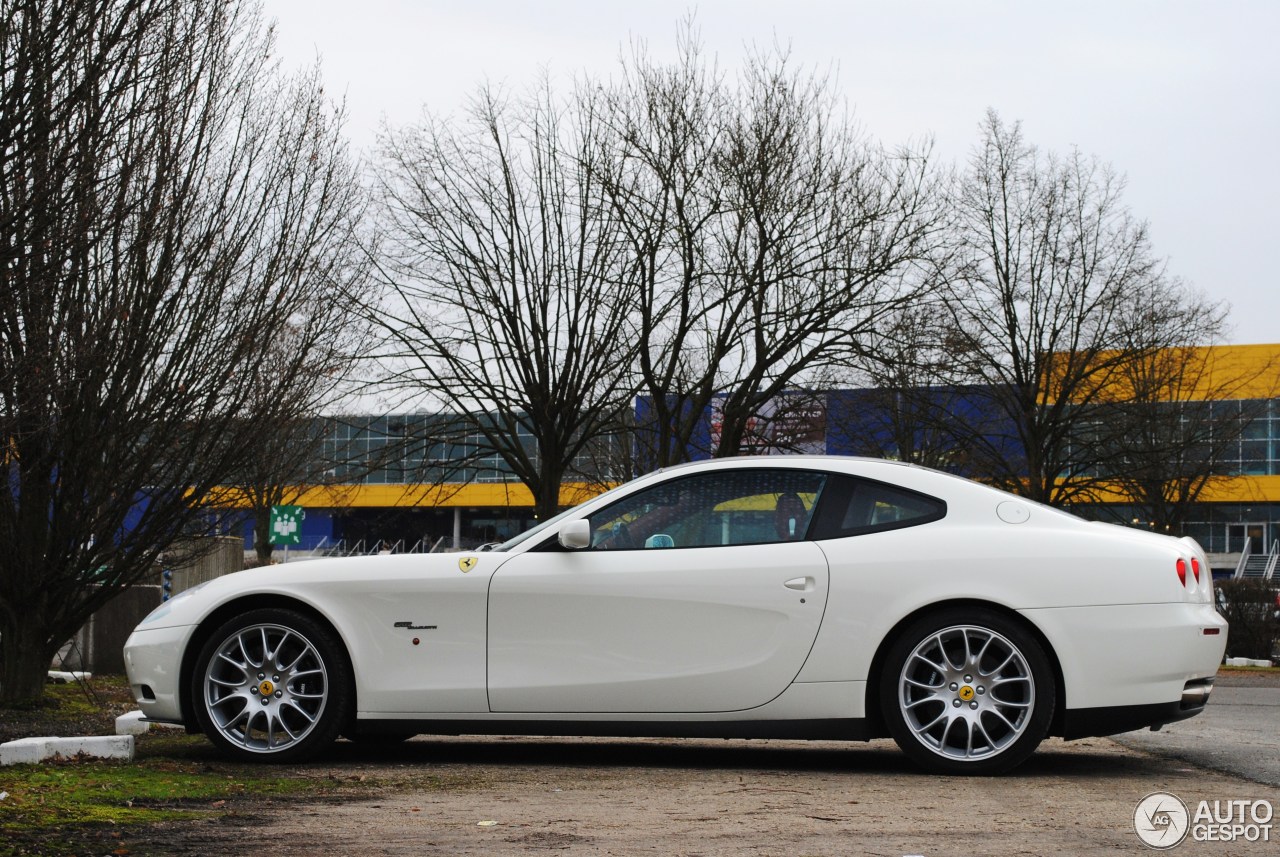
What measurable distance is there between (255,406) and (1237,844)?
7.13 meters

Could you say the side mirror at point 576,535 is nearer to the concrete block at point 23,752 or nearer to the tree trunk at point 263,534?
the concrete block at point 23,752

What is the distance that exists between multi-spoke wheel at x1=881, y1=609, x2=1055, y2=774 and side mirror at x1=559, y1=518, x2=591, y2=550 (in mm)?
1460

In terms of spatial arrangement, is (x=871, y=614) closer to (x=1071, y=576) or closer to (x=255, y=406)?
(x=1071, y=576)

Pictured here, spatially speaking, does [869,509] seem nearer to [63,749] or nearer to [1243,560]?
[63,749]

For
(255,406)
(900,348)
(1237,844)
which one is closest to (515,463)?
(900,348)

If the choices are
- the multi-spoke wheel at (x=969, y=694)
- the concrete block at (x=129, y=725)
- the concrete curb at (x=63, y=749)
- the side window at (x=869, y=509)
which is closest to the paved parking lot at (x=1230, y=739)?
the multi-spoke wheel at (x=969, y=694)

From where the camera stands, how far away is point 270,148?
399 inches

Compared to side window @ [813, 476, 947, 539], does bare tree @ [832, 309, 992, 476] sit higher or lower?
higher

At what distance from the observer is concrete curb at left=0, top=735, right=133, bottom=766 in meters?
6.64

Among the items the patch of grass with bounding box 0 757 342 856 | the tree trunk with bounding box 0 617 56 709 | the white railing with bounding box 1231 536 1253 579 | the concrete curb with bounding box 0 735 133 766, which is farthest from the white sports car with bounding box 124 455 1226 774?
the white railing with bounding box 1231 536 1253 579

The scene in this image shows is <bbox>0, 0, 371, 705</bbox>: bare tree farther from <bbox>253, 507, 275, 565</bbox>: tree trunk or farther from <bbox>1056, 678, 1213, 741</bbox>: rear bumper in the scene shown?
<bbox>253, 507, 275, 565</bbox>: tree trunk

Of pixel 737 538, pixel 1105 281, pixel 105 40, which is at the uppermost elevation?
pixel 1105 281

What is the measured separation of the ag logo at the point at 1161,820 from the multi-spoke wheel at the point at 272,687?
3.51m

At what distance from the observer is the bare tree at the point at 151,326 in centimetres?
850
